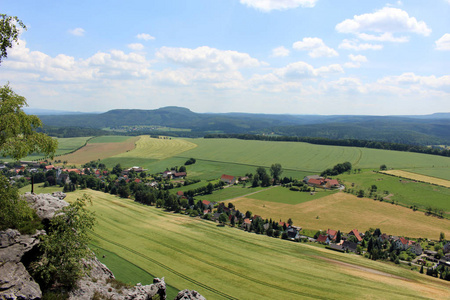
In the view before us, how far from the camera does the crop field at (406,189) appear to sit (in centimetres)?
6975

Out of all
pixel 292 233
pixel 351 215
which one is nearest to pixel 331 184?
pixel 351 215

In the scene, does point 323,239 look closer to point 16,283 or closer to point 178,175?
point 16,283

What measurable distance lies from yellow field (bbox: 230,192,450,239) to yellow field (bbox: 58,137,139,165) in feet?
272

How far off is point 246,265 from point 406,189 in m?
68.6

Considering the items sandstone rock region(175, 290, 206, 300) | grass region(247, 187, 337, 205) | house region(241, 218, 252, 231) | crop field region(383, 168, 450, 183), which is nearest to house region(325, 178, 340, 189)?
grass region(247, 187, 337, 205)

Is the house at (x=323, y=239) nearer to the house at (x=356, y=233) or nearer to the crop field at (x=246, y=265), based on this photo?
the house at (x=356, y=233)

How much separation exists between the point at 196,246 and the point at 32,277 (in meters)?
29.4

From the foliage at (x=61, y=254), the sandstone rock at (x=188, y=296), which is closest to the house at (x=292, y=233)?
the sandstone rock at (x=188, y=296)

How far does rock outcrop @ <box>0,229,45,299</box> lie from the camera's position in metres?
11.6

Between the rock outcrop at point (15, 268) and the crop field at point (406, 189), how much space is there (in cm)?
7867

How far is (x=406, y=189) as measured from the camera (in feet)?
266

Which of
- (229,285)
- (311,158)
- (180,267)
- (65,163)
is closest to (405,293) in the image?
(229,285)

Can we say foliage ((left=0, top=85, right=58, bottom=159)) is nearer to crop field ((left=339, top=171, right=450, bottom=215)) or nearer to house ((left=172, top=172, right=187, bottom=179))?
crop field ((left=339, top=171, right=450, bottom=215))

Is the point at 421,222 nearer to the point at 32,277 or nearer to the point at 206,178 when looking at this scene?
the point at 206,178
